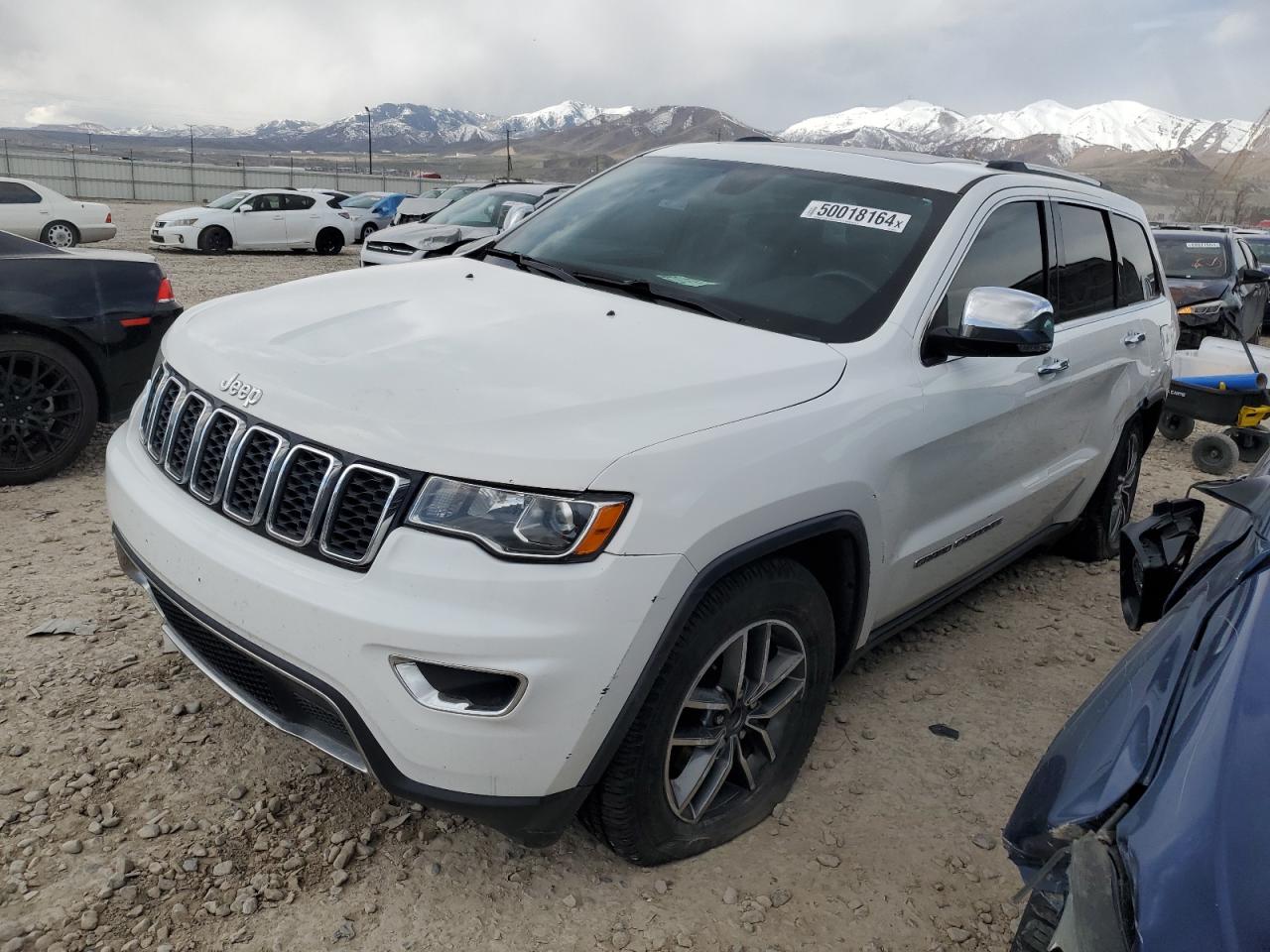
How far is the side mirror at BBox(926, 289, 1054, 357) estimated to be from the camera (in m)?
2.83

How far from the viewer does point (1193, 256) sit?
12023 mm

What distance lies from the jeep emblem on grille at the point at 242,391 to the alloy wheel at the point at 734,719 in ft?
3.99

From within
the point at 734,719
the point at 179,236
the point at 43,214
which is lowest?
the point at 179,236

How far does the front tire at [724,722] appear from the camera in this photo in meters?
2.31

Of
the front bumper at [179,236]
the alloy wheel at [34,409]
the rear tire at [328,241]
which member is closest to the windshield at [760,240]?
the alloy wheel at [34,409]

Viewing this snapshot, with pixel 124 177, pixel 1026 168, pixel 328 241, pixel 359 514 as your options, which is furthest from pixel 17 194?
pixel 124 177

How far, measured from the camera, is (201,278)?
15312 millimetres

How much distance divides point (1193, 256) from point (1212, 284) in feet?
3.62

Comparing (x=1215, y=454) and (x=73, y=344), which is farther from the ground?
(x=73, y=344)

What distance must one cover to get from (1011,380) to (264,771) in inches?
102

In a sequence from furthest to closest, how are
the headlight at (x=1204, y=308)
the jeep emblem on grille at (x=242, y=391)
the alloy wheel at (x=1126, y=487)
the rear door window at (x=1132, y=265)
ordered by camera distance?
the headlight at (x=1204, y=308) → the alloy wheel at (x=1126, y=487) → the rear door window at (x=1132, y=265) → the jeep emblem on grille at (x=242, y=391)

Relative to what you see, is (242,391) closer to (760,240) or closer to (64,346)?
(760,240)

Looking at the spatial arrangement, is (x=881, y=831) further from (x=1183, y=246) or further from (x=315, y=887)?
(x=1183, y=246)

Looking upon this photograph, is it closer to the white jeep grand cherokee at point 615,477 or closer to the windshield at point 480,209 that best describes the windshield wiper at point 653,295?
the white jeep grand cherokee at point 615,477
